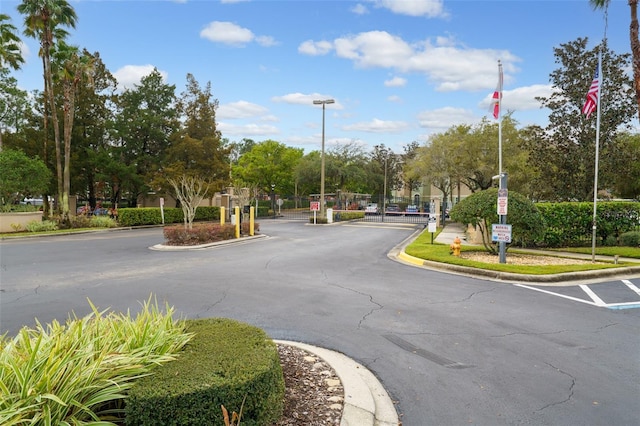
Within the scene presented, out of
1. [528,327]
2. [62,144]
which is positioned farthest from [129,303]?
[62,144]

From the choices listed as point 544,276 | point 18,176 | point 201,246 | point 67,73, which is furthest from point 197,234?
point 67,73

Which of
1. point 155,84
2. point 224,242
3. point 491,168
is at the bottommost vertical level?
point 224,242

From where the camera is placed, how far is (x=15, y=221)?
70.5 feet

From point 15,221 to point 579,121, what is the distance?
3101cm

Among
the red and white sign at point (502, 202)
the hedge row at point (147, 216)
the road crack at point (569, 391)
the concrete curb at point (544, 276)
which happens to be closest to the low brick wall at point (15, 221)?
the hedge row at point (147, 216)

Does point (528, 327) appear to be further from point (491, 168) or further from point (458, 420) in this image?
point (491, 168)

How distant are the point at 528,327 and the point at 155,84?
36.5 metres

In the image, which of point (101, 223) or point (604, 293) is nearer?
point (604, 293)

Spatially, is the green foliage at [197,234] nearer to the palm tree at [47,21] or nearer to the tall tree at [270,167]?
the palm tree at [47,21]

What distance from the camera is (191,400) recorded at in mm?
2551

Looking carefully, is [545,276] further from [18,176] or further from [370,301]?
[18,176]

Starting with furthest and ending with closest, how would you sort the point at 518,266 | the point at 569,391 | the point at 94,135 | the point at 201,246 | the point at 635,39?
the point at 94,135
the point at 201,246
the point at 635,39
the point at 518,266
the point at 569,391

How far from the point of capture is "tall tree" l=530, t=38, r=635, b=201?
18719 mm

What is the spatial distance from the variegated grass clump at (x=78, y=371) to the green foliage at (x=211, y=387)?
167 mm
